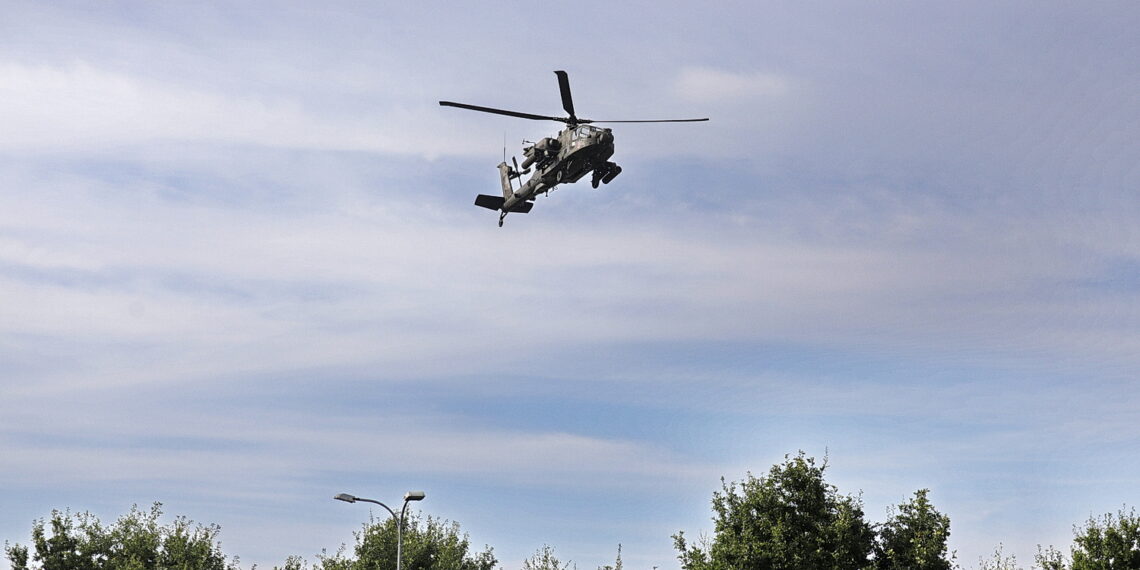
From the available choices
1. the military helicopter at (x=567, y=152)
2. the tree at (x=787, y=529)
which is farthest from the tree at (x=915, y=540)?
the military helicopter at (x=567, y=152)

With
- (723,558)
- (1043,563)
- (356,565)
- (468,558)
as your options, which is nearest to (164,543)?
(356,565)

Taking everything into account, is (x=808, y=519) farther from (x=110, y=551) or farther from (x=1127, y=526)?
(x=110, y=551)

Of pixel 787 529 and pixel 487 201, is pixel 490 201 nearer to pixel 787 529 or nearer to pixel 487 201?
pixel 487 201

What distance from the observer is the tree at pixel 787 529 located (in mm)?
51719

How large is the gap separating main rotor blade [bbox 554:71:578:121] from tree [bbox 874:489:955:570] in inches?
922

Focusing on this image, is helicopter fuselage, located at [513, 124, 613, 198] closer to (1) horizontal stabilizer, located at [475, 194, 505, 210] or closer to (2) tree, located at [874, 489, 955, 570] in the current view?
(1) horizontal stabilizer, located at [475, 194, 505, 210]

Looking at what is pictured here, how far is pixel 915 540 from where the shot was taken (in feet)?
170

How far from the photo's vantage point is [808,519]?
174 ft

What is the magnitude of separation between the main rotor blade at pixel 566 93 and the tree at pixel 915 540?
23427mm

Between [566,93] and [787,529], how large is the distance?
2171 cm

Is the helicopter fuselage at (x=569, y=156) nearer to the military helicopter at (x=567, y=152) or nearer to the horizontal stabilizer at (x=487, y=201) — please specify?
the military helicopter at (x=567, y=152)

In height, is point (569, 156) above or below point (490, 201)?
below

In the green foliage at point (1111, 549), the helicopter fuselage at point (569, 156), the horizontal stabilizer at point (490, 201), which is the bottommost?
the green foliage at point (1111, 549)

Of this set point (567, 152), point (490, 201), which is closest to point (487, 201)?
point (490, 201)
